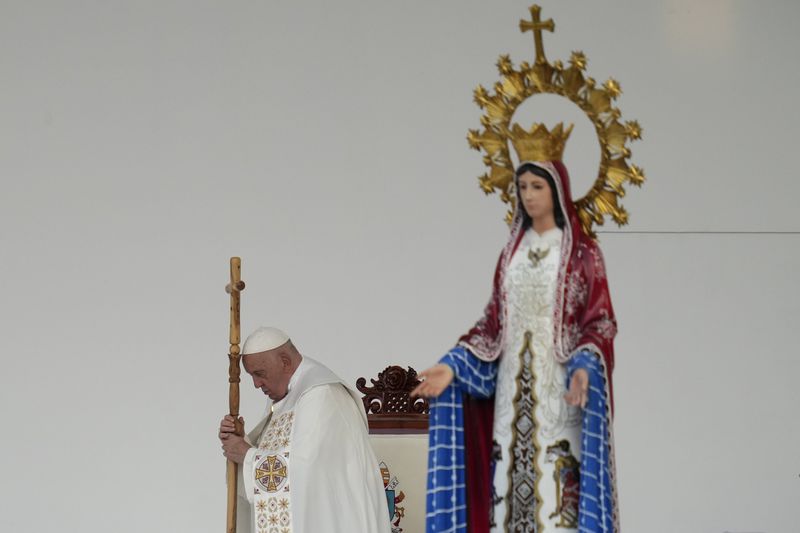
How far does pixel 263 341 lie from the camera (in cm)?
588

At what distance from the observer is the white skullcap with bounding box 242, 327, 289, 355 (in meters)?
5.86

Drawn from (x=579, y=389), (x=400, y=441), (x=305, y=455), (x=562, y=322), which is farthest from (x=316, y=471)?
(x=579, y=389)

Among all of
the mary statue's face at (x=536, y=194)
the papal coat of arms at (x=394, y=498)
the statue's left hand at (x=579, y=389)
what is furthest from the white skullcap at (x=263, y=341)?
the statue's left hand at (x=579, y=389)

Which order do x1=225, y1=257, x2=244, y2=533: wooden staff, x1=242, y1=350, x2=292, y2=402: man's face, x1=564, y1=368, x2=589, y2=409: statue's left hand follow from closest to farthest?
1. x1=564, y1=368, x2=589, y2=409: statue's left hand
2. x1=225, y1=257, x2=244, y2=533: wooden staff
3. x1=242, y1=350, x2=292, y2=402: man's face

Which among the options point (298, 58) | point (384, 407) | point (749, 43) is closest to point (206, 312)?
point (298, 58)

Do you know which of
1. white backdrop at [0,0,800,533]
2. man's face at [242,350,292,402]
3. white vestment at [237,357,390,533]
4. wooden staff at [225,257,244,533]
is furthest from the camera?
white backdrop at [0,0,800,533]

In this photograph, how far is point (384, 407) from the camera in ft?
20.7

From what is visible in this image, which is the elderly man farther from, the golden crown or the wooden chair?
the golden crown

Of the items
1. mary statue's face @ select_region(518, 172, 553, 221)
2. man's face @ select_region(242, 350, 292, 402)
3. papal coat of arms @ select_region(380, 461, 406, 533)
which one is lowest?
papal coat of arms @ select_region(380, 461, 406, 533)

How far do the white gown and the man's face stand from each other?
4.86ft

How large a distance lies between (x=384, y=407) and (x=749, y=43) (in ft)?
12.0

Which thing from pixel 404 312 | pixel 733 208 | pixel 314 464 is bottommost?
pixel 314 464

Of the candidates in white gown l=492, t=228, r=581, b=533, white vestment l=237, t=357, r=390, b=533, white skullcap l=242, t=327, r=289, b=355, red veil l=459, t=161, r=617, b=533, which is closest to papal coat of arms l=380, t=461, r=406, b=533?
white vestment l=237, t=357, r=390, b=533

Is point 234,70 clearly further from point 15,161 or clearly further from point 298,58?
point 15,161
